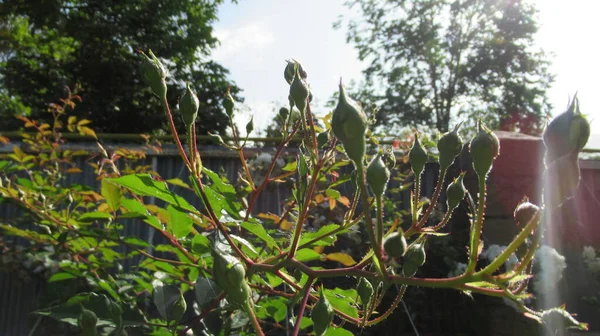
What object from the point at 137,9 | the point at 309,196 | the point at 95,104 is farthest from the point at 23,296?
the point at 137,9

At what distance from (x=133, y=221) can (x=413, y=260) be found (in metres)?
3.82

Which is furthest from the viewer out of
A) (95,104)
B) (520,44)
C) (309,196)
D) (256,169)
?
(520,44)

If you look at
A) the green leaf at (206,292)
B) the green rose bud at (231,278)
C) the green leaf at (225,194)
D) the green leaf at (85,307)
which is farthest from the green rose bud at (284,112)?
the green rose bud at (231,278)

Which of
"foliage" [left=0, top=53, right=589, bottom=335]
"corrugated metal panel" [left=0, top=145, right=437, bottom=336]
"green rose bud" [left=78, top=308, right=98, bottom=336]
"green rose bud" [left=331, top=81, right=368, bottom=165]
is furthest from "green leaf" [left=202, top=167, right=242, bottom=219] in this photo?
"corrugated metal panel" [left=0, top=145, right=437, bottom=336]

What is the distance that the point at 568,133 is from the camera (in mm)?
365

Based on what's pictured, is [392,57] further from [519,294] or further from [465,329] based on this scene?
[519,294]

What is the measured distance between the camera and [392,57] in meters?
15.0

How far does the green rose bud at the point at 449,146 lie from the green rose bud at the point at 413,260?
127 mm

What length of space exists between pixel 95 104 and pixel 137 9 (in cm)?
227

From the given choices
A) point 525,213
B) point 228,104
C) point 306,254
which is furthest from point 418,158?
point 228,104

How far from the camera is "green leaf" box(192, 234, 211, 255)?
679mm

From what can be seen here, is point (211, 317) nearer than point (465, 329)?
Yes

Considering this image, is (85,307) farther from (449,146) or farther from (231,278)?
(449,146)

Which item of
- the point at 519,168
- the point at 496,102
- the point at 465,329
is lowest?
the point at 465,329
